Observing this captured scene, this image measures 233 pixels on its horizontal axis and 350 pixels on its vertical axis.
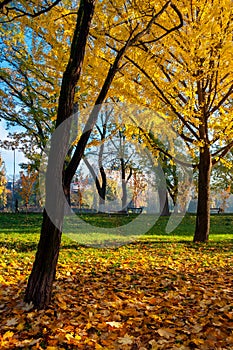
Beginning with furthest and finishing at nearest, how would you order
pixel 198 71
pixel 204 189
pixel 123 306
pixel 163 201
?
pixel 163 201 → pixel 204 189 → pixel 198 71 → pixel 123 306

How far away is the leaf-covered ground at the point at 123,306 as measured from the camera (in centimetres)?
291

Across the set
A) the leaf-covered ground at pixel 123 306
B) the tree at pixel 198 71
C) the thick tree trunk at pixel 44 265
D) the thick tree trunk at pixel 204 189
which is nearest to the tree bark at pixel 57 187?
the thick tree trunk at pixel 44 265

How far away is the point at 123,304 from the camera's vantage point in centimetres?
383

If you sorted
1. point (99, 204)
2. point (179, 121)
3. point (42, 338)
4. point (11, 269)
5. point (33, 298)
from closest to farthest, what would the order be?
point (42, 338) < point (33, 298) < point (11, 269) < point (179, 121) < point (99, 204)

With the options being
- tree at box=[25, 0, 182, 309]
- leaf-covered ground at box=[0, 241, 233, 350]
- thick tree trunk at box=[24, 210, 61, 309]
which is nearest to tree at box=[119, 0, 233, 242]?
tree at box=[25, 0, 182, 309]

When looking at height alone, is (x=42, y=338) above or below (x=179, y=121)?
below

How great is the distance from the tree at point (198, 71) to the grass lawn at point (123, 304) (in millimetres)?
3177

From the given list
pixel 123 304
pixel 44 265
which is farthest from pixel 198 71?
pixel 44 265

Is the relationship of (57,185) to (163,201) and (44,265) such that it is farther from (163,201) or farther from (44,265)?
(163,201)

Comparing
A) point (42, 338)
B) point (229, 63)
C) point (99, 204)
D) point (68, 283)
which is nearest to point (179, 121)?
point (229, 63)

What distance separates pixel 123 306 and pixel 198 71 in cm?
554

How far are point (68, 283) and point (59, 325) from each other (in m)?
1.48

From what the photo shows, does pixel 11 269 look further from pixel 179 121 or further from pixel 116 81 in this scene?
pixel 179 121

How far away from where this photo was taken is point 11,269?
17.4ft
